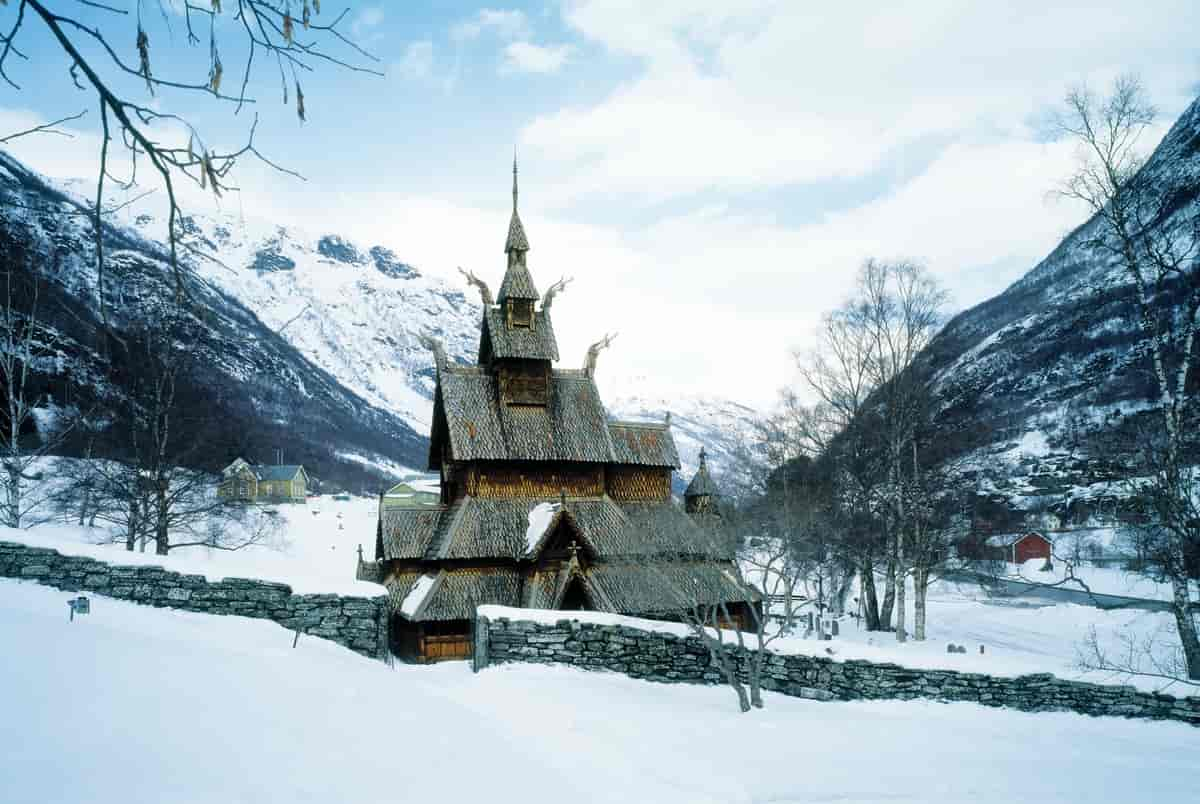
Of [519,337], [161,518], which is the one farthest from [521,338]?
[161,518]

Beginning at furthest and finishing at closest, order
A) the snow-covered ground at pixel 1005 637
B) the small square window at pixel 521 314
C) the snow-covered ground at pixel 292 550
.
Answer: the small square window at pixel 521 314 → the snow-covered ground at pixel 1005 637 → the snow-covered ground at pixel 292 550

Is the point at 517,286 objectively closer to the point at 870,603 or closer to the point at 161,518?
the point at 161,518

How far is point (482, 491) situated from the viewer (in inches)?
867

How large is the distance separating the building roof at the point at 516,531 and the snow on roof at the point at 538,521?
0.41ft

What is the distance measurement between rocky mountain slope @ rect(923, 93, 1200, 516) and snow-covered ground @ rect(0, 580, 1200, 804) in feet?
72.7

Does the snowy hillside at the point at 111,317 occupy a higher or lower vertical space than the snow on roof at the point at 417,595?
higher

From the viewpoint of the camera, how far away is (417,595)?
64.4ft

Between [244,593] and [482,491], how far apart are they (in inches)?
382

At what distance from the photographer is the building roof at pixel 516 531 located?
2028 centimetres

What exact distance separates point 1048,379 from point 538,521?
92.6m

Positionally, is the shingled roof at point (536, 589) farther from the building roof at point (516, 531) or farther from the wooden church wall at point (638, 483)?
the wooden church wall at point (638, 483)

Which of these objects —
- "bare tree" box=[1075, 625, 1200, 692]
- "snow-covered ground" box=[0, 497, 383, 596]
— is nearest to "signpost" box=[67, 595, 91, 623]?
"snow-covered ground" box=[0, 497, 383, 596]

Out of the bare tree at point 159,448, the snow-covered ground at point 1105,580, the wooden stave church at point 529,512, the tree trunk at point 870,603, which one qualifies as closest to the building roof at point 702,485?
the wooden stave church at point 529,512

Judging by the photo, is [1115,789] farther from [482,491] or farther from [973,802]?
[482,491]
